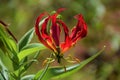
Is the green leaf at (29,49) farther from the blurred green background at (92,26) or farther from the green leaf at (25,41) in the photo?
the blurred green background at (92,26)

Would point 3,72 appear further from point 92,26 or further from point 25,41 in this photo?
point 92,26

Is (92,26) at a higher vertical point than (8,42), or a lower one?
lower

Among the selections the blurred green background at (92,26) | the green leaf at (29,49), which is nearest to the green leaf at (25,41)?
the green leaf at (29,49)

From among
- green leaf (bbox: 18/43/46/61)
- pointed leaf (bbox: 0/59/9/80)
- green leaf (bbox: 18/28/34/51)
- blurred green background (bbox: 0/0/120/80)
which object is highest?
green leaf (bbox: 18/28/34/51)

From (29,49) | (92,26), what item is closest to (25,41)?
(29,49)

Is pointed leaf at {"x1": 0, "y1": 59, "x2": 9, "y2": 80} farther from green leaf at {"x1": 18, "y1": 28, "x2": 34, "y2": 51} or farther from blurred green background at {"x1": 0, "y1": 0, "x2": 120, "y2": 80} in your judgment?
blurred green background at {"x1": 0, "y1": 0, "x2": 120, "y2": 80}

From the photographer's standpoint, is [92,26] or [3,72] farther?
[92,26]

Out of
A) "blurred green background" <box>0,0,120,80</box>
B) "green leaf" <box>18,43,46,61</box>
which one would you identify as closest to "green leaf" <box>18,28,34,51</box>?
"green leaf" <box>18,43,46,61</box>
